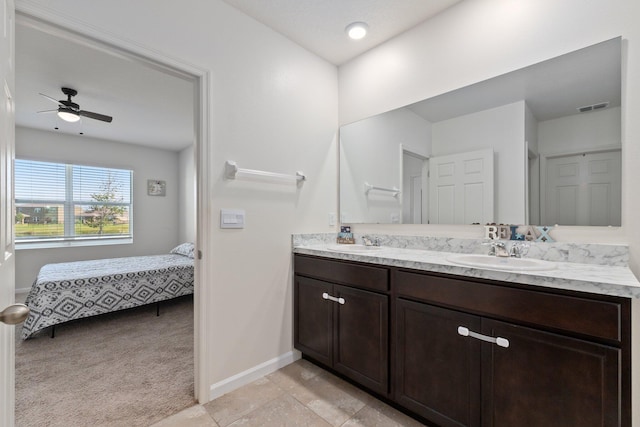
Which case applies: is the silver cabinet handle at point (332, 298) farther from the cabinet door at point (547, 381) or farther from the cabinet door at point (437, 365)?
the cabinet door at point (547, 381)

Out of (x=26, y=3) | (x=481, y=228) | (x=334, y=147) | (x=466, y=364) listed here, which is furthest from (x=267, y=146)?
(x=466, y=364)

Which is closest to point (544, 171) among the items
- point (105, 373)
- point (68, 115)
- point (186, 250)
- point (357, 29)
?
point (357, 29)

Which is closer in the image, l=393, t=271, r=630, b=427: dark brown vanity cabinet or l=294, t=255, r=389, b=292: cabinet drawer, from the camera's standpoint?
l=393, t=271, r=630, b=427: dark brown vanity cabinet

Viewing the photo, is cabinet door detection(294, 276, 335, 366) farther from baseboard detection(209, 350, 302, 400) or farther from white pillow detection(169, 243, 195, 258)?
white pillow detection(169, 243, 195, 258)

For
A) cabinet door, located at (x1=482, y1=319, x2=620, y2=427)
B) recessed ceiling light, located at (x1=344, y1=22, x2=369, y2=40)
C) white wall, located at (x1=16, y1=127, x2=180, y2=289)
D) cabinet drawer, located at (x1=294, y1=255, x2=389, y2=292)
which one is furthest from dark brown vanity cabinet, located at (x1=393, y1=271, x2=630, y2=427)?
white wall, located at (x1=16, y1=127, x2=180, y2=289)

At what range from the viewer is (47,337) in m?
2.71

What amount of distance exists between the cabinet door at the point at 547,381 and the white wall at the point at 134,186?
5.54m

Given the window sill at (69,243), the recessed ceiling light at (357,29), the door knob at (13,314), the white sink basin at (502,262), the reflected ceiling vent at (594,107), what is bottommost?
the window sill at (69,243)

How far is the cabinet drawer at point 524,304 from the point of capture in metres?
1.00

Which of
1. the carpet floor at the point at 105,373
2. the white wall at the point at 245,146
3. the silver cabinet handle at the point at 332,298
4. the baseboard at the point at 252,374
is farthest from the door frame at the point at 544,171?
the carpet floor at the point at 105,373

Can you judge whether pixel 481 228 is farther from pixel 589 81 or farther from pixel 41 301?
pixel 41 301

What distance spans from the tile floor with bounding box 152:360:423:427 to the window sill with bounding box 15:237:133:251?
427 cm

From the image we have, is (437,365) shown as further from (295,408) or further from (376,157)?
(376,157)

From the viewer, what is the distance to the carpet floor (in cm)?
166
